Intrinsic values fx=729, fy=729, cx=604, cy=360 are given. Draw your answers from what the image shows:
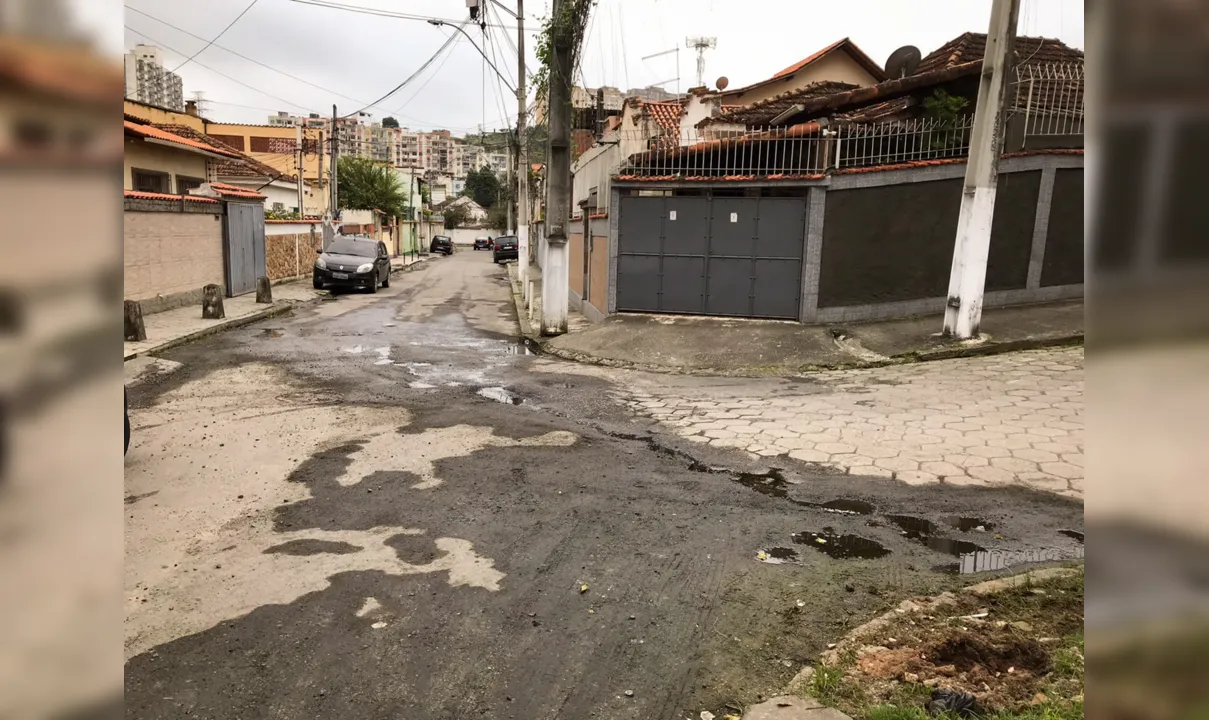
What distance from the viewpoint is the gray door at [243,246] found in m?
18.2

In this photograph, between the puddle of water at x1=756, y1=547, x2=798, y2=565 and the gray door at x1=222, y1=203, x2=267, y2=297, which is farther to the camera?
the gray door at x1=222, y1=203, x2=267, y2=297

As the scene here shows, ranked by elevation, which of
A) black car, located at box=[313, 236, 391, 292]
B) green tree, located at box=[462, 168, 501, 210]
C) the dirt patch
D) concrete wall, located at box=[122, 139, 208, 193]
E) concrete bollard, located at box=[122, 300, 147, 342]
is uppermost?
green tree, located at box=[462, 168, 501, 210]

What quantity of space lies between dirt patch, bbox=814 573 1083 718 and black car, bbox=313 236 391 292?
67.4 ft

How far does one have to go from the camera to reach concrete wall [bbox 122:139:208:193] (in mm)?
17891

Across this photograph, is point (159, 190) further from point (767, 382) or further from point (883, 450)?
point (883, 450)

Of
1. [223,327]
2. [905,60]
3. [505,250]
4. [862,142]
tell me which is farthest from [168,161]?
[505,250]

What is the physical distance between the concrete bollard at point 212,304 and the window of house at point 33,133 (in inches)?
606

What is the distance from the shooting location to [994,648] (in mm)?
3172

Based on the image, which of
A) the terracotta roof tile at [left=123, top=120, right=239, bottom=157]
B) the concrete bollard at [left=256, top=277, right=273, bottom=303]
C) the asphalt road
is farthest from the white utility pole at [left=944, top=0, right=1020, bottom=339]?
the terracotta roof tile at [left=123, top=120, right=239, bottom=157]

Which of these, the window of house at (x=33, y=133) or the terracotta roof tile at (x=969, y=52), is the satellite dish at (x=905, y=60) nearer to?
the terracotta roof tile at (x=969, y=52)

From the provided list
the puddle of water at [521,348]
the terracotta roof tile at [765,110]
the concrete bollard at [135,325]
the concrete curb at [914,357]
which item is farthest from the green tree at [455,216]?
the concrete curb at [914,357]

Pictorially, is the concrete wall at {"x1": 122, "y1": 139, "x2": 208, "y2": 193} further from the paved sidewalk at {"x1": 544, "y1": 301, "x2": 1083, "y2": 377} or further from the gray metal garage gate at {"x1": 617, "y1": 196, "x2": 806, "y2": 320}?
the paved sidewalk at {"x1": 544, "y1": 301, "x2": 1083, "y2": 377}

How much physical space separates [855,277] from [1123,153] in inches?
467

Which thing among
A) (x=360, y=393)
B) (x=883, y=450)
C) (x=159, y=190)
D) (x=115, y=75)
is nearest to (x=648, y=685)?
(x=115, y=75)
